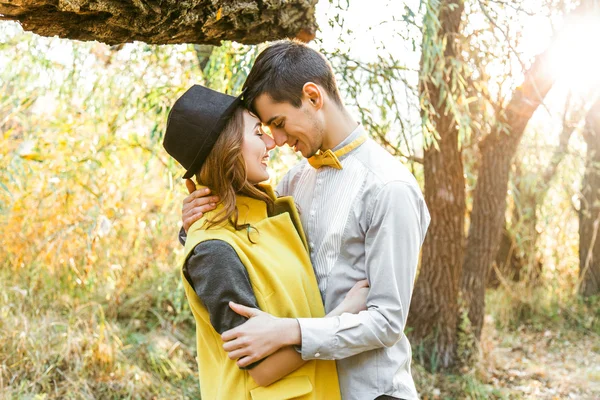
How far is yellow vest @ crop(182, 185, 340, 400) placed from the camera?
68.2 inches

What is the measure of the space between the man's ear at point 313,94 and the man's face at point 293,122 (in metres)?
0.01

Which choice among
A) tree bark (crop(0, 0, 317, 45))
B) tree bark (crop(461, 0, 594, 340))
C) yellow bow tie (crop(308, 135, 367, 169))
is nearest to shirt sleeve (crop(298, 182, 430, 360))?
yellow bow tie (crop(308, 135, 367, 169))

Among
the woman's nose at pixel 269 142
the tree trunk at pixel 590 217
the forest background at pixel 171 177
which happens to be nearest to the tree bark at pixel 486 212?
the forest background at pixel 171 177

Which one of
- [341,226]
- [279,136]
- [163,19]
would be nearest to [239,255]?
[341,226]

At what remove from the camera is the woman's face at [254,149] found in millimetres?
1894

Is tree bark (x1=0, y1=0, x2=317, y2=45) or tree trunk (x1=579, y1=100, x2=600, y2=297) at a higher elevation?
tree bark (x1=0, y1=0, x2=317, y2=45)

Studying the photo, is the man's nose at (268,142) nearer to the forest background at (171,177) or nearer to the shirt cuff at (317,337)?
the shirt cuff at (317,337)

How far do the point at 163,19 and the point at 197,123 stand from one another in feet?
1.01

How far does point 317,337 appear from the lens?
5.53 ft

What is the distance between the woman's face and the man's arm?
34 centimetres

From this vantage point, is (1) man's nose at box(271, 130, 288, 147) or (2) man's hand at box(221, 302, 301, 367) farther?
(1) man's nose at box(271, 130, 288, 147)

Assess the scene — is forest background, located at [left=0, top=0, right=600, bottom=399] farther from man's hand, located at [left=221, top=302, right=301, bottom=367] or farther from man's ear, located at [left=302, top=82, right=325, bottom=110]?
man's hand, located at [left=221, top=302, right=301, bottom=367]

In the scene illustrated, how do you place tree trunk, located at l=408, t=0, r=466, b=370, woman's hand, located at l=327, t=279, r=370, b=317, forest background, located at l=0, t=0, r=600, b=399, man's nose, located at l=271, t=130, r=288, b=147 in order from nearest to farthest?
woman's hand, located at l=327, t=279, r=370, b=317
man's nose, located at l=271, t=130, r=288, b=147
forest background, located at l=0, t=0, r=600, b=399
tree trunk, located at l=408, t=0, r=466, b=370

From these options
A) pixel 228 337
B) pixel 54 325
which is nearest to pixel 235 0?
pixel 228 337
